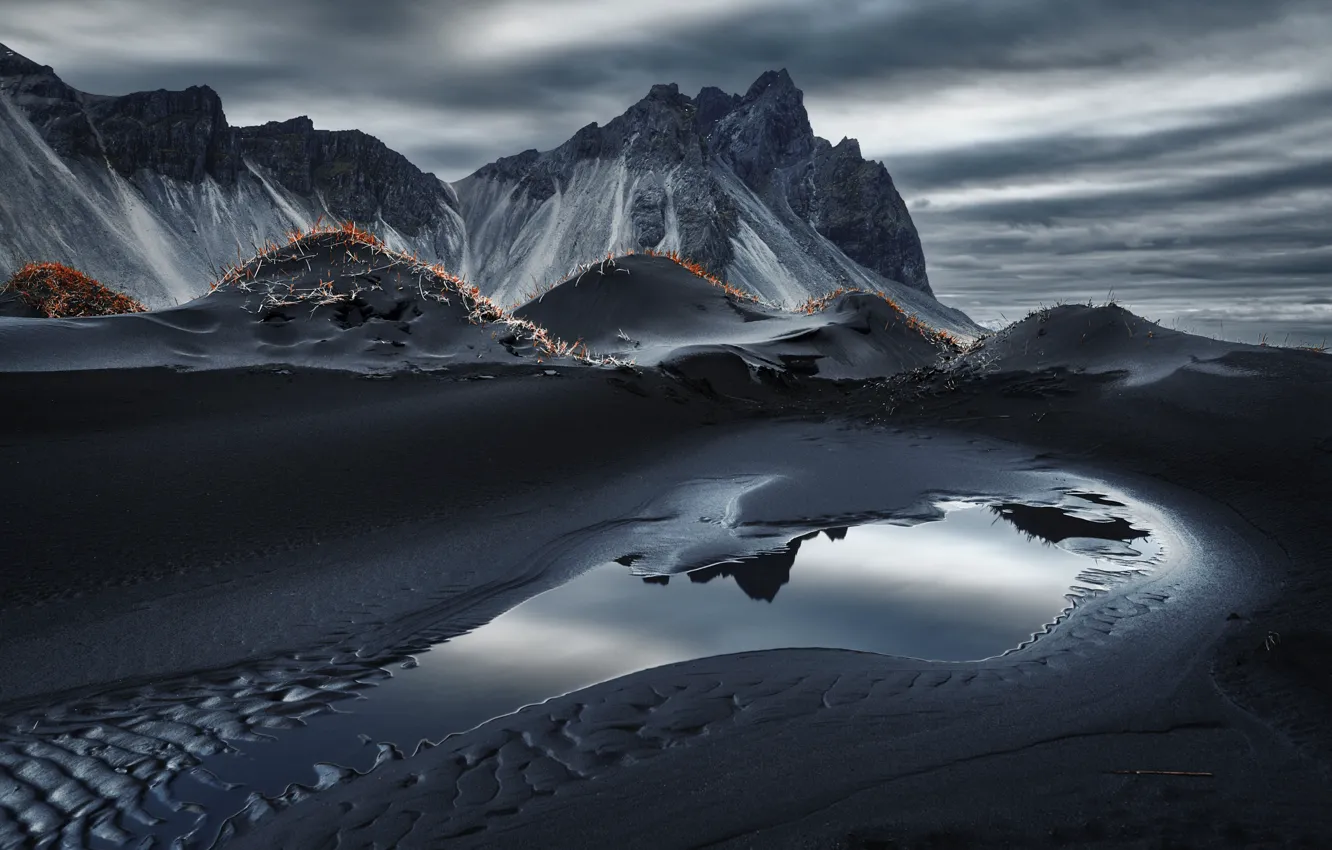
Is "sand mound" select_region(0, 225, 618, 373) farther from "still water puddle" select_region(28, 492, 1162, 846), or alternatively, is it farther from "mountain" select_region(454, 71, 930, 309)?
"mountain" select_region(454, 71, 930, 309)

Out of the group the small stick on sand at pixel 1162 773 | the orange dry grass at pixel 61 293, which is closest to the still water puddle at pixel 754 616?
the small stick on sand at pixel 1162 773

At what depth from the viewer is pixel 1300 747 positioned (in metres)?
3.55

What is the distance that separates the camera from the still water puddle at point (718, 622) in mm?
3574

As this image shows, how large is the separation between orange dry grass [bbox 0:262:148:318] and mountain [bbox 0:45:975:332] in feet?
232

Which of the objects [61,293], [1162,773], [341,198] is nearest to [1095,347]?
[1162,773]

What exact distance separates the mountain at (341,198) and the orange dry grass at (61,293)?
232 ft

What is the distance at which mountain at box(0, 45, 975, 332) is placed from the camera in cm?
9712

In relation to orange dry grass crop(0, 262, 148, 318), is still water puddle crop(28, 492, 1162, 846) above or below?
below

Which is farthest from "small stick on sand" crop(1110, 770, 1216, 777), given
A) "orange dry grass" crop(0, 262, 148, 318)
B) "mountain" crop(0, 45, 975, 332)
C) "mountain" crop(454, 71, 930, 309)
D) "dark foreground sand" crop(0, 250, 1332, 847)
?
"mountain" crop(454, 71, 930, 309)

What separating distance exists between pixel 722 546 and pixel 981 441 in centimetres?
519

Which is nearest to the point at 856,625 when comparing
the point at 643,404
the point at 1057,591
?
the point at 1057,591

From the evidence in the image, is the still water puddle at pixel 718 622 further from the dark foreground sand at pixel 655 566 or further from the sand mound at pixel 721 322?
the sand mound at pixel 721 322

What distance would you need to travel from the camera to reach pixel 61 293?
14.8m

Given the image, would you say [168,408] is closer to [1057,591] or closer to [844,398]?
[1057,591]
